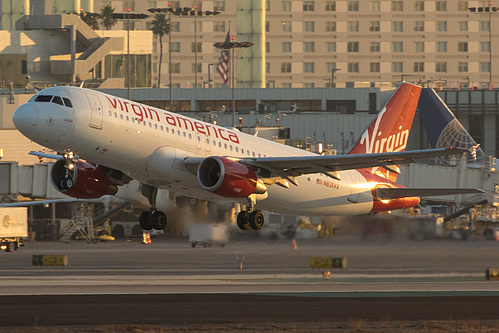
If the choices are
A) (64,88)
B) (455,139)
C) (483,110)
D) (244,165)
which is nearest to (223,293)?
(244,165)

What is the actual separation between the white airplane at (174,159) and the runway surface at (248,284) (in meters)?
12.2

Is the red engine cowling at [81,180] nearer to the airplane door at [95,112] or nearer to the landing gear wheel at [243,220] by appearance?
the airplane door at [95,112]

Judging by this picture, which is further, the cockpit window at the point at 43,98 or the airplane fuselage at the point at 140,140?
the cockpit window at the point at 43,98

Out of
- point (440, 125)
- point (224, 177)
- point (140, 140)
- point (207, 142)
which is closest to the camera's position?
point (140, 140)

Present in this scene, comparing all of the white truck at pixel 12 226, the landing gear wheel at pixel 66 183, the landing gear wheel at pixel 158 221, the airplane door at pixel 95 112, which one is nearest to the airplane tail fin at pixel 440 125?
the white truck at pixel 12 226

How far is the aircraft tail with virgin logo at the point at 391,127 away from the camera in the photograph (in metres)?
76.8

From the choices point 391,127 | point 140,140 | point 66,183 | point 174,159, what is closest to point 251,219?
point 174,159

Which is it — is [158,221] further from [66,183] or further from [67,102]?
[67,102]

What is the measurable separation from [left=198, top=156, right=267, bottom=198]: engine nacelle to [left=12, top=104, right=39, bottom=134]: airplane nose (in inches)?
399

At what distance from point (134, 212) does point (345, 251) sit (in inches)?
1413

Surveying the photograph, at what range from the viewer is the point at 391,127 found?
7819 cm

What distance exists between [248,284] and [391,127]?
26.3 m

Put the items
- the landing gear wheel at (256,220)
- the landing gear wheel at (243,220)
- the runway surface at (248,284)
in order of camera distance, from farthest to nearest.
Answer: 1. the runway surface at (248,284)
2. the landing gear wheel at (243,220)
3. the landing gear wheel at (256,220)

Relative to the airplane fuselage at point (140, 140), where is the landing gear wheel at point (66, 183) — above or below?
below
